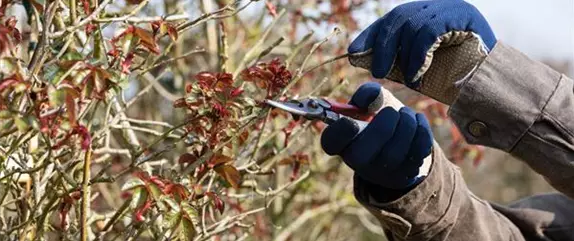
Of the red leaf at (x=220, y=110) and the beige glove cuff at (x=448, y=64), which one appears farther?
the beige glove cuff at (x=448, y=64)

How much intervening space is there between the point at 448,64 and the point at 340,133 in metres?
0.34

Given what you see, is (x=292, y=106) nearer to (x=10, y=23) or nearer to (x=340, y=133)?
(x=340, y=133)

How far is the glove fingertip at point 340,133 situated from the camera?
2.01 metres

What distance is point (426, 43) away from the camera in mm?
1983

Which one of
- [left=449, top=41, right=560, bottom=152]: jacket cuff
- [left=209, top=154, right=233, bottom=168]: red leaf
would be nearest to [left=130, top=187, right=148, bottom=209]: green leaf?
[left=209, top=154, right=233, bottom=168]: red leaf

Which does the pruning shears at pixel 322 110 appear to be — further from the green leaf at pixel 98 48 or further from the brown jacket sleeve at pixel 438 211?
the green leaf at pixel 98 48

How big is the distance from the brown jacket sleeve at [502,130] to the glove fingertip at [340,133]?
0.74ft

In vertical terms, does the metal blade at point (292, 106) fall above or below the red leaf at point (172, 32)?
below

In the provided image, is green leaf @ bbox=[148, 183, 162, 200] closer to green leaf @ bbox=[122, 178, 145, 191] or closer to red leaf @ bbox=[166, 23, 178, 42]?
green leaf @ bbox=[122, 178, 145, 191]

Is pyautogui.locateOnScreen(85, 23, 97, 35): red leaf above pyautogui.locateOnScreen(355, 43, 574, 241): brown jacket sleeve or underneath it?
above

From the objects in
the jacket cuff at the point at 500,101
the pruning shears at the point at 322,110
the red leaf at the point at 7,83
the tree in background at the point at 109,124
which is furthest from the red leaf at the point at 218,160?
the red leaf at the point at 7,83

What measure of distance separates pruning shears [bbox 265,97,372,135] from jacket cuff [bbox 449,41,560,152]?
234mm

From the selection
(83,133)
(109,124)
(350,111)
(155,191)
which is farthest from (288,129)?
(83,133)

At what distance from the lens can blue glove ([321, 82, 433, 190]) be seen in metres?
1.98
